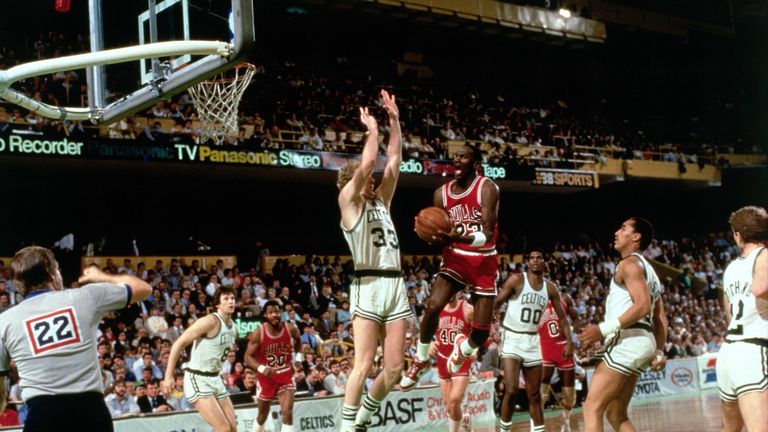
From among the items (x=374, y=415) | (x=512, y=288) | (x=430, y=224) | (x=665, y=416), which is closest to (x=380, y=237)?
(x=430, y=224)

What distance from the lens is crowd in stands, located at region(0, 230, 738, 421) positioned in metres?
14.9

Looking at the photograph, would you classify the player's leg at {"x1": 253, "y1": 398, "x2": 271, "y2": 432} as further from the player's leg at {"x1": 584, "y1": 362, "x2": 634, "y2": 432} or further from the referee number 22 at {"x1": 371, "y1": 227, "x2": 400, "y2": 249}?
the player's leg at {"x1": 584, "y1": 362, "x2": 634, "y2": 432}

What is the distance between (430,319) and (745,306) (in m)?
2.98

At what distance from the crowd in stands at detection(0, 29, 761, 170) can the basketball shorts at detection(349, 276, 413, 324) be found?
12.0 meters

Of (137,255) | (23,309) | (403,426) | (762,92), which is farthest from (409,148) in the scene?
(762,92)

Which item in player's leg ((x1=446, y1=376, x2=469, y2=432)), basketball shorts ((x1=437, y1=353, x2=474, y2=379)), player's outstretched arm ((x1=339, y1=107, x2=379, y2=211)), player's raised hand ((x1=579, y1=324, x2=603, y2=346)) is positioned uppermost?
player's outstretched arm ((x1=339, y1=107, x2=379, y2=211))

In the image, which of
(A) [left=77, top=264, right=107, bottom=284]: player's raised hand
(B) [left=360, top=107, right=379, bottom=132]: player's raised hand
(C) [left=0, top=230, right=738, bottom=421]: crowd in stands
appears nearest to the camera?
(A) [left=77, top=264, right=107, bottom=284]: player's raised hand

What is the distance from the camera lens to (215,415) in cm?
1016

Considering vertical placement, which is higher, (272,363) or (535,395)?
(272,363)

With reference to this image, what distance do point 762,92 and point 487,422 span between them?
92.4 feet

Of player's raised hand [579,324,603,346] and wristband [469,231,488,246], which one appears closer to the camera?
player's raised hand [579,324,603,346]

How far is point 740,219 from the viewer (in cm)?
688

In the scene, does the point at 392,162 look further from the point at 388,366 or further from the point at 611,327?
the point at 611,327

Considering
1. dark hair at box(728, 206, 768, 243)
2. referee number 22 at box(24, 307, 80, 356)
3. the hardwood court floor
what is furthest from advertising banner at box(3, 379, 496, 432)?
dark hair at box(728, 206, 768, 243)
